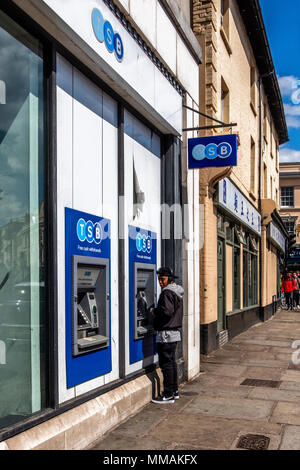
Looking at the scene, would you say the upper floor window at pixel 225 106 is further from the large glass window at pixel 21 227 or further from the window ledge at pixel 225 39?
the large glass window at pixel 21 227

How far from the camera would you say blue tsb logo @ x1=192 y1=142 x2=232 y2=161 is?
8.79 meters

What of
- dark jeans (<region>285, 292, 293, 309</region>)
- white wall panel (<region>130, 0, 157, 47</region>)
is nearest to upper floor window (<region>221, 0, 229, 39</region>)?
white wall panel (<region>130, 0, 157, 47</region>)

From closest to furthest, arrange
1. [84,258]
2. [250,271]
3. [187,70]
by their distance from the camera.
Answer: [84,258] < [187,70] < [250,271]

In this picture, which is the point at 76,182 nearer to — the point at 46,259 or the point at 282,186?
the point at 46,259

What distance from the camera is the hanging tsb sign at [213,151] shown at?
8.77m

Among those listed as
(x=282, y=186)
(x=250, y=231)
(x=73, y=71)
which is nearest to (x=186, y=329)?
(x=73, y=71)

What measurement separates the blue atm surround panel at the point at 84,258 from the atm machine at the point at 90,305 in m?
0.04

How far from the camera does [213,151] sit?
29.2ft

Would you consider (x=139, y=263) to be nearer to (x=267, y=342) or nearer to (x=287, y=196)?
(x=267, y=342)

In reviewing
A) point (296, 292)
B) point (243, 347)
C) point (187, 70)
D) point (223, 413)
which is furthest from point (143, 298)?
point (296, 292)

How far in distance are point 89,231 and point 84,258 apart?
0.34m

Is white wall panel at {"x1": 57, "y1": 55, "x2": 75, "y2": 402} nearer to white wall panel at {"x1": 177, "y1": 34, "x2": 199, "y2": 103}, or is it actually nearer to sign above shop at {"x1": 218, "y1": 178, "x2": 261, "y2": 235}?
white wall panel at {"x1": 177, "y1": 34, "x2": 199, "y2": 103}

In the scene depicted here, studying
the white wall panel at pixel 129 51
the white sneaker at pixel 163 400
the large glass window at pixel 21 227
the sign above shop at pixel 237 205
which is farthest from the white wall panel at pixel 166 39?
the white sneaker at pixel 163 400
